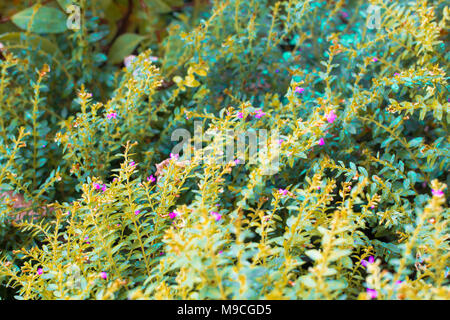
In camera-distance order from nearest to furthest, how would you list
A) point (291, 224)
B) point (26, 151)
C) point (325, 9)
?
1. point (291, 224)
2. point (26, 151)
3. point (325, 9)

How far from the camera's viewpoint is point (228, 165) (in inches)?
38.3

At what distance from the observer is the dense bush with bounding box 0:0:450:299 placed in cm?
82

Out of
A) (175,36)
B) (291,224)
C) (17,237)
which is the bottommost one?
(17,237)

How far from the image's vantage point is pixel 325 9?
1726 millimetres

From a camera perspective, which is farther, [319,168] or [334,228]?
[319,168]

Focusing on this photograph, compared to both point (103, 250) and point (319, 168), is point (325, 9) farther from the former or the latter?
point (103, 250)

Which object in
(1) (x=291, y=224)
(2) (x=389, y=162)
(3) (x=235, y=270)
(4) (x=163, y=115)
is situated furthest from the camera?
(4) (x=163, y=115)

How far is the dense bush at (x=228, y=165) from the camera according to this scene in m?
0.82

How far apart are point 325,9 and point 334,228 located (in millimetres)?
1206

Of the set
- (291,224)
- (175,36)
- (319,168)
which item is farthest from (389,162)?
(175,36)

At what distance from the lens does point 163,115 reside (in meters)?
1.56

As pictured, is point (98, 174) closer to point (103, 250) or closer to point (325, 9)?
point (103, 250)
